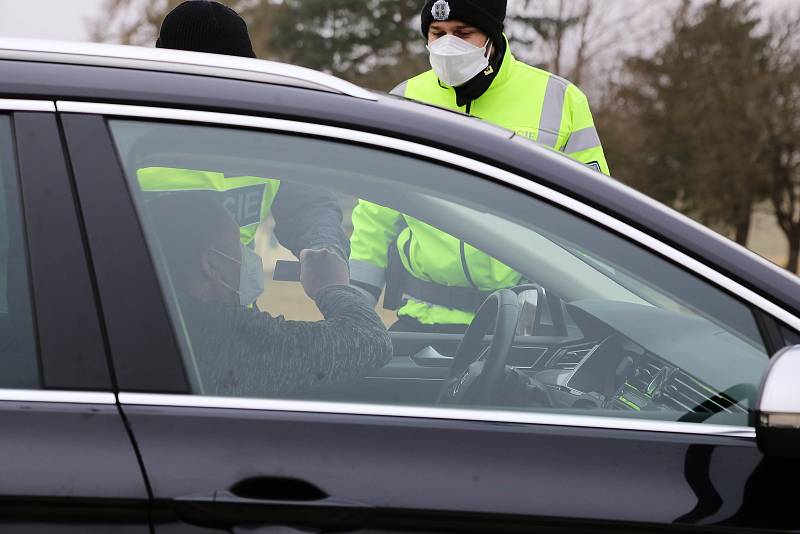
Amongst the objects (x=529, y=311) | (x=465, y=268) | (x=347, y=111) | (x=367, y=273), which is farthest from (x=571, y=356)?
(x=347, y=111)

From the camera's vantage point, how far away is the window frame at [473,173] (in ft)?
4.89

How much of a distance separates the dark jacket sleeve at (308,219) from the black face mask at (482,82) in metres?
1.67

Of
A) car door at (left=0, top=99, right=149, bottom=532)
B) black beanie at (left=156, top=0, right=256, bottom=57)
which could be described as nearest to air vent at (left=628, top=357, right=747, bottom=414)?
car door at (left=0, top=99, right=149, bottom=532)

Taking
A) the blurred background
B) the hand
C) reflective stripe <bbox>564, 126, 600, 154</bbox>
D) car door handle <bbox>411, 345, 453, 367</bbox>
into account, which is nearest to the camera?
the hand

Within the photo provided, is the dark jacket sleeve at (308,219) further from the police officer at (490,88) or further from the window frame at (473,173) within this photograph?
the police officer at (490,88)

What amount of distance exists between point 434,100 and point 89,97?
7.06ft

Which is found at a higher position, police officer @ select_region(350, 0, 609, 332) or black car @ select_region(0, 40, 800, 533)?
police officer @ select_region(350, 0, 609, 332)

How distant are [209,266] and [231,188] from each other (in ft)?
0.48

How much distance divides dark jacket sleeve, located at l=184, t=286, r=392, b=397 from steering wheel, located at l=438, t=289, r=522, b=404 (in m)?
0.16

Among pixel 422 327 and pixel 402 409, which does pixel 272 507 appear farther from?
pixel 422 327

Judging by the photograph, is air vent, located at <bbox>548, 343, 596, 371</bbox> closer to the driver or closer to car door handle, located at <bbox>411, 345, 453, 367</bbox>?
car door handle, located at <bbox>411, 345, 453, 367</bbox>

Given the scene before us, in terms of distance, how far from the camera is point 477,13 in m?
3.45

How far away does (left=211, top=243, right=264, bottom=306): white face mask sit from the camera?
1.72m

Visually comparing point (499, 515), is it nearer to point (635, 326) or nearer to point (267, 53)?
point (635, 326)
